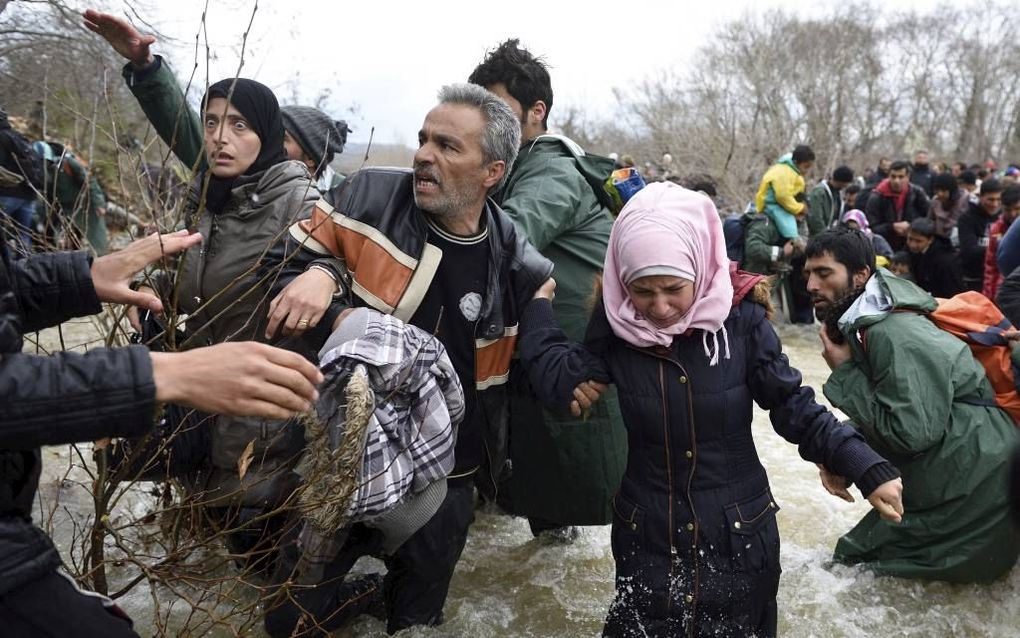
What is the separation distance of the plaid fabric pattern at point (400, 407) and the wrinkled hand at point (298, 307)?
12 cm

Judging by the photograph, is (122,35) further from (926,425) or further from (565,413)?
(926,425)

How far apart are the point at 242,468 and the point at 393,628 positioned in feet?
3.83

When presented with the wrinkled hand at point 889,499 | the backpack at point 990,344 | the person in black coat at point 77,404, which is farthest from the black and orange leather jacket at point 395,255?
the backpack at point 990,344

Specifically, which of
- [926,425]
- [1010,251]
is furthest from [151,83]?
[1010,251]

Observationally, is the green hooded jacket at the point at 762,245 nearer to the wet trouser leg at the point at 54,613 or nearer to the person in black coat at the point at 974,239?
the person in black coat at the point at 974,239

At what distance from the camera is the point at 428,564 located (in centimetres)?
273

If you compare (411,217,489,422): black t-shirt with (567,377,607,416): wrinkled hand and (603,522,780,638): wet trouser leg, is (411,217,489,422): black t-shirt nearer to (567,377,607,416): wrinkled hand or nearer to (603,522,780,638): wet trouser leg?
(567,377,607,416): wrinkled hand

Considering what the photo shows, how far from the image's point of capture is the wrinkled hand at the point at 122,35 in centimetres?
262

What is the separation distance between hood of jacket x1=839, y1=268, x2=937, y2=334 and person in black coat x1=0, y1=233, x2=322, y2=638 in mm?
2461

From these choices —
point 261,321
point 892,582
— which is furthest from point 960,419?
point 261,321

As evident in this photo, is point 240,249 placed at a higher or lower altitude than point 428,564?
higher

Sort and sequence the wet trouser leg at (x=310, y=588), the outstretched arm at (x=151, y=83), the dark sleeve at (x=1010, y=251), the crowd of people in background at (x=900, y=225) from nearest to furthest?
the wet trouser leg at (x=310, y=588) → the outstretched arm at (x=151, y=83) → the dark sleeve at (x=1010, y=251) → the crowd of people in background at (x=900, y=225)

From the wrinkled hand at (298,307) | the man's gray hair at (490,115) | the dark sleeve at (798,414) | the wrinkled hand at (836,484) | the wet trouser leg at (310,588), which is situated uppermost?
the man's gray hair at (490,115)

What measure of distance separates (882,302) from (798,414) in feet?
3.58
